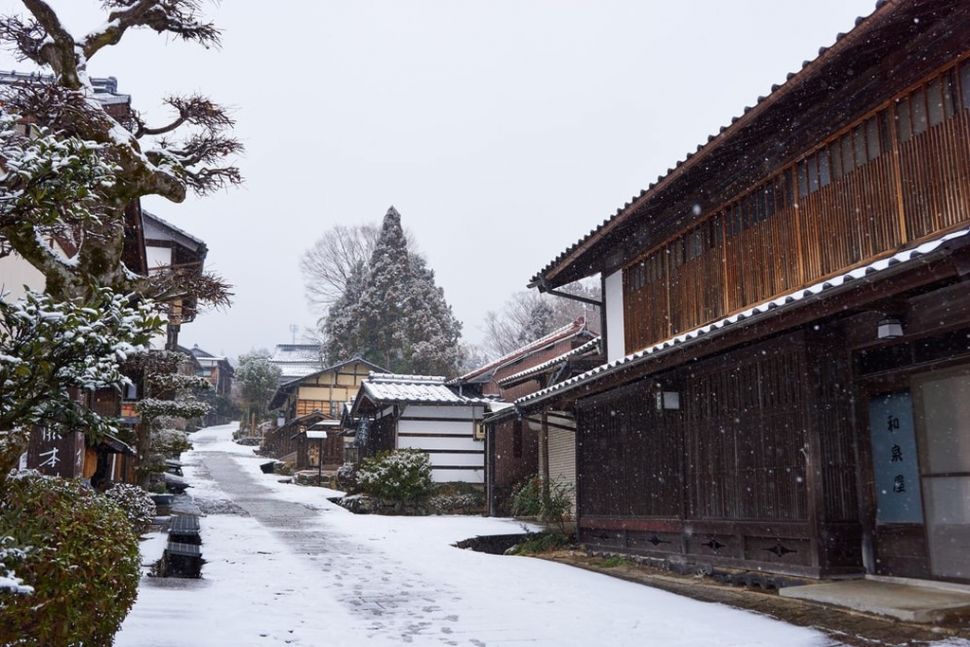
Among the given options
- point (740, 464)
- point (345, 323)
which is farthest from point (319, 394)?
point (740, 464)

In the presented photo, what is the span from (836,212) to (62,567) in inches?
313

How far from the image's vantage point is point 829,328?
8.75 metres

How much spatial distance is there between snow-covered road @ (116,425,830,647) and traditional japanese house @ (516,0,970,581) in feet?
5.56

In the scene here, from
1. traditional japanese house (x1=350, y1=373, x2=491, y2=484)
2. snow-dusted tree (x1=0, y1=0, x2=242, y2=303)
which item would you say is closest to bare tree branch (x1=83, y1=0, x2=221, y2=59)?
snow-dusted tree (x1=0, y1=0, x2=242, y2=303)

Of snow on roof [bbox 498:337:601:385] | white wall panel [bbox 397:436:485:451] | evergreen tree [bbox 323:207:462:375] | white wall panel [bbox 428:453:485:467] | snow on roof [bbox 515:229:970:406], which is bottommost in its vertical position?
white wall panel [bbox 428:453:485:467]

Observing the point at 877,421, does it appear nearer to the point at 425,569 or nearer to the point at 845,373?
the point at 845,373

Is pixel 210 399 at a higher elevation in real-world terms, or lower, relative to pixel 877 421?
higher

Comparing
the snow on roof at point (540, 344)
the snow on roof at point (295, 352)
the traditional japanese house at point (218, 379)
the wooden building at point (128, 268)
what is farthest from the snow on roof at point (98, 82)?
the traditional japanese house at point (218, 379)

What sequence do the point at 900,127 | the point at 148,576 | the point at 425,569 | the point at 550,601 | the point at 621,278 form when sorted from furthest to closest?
the point at 621,278
the point at 425,569
the point at 148,576
the point at 550,601
the point at 900,127

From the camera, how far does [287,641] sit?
20.6 ft

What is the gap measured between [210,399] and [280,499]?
163 ft

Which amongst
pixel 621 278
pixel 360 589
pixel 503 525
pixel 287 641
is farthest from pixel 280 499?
pixel 287 641

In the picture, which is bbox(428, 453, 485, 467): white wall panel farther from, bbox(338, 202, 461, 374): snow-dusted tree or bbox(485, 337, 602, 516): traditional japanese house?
bbox(338, 202, 461, 374): snow-dusted tree

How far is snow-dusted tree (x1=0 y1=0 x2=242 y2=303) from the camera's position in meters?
4.31
